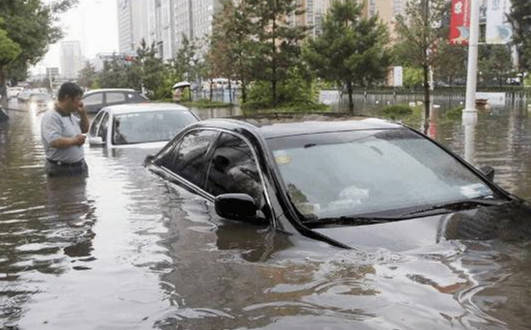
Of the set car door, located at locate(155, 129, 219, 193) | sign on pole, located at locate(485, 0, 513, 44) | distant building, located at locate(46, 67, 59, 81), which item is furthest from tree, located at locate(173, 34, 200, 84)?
distant building, located at locate(46, 67, 59, 81)

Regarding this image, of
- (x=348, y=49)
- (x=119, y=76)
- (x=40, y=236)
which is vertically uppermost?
(x=348, y=49)

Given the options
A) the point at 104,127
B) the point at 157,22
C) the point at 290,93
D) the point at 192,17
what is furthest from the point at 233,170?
the point at 157,22

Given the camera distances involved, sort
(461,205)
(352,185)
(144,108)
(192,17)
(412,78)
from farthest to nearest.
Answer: (192,17) → (412,78) → (144,108) → (352,185) → (461,205)

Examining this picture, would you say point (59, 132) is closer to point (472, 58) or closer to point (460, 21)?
point (472, 58)

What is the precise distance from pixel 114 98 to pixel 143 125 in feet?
47.2

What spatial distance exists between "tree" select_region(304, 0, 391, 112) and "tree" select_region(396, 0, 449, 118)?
114cm

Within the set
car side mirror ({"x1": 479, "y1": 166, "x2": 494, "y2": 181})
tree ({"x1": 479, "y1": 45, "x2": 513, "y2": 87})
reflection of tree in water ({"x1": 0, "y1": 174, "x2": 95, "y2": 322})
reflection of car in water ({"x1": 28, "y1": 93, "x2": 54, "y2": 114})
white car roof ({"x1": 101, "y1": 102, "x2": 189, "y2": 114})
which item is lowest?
reflection of car in water ({"x1": 28, "y1": 93, "x2": 54, "y2": 114})

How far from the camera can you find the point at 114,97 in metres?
24.8

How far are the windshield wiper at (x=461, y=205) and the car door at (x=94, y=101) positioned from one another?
2117 centimetres

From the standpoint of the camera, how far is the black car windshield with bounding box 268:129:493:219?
4.32 metres

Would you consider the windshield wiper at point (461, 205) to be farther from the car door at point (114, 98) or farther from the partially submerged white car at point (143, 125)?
the car door at point (114, 98)

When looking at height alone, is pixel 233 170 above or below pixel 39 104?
above

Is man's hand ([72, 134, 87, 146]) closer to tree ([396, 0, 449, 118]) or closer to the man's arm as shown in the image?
the man's arm

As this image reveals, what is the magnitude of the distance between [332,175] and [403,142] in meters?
0.78
